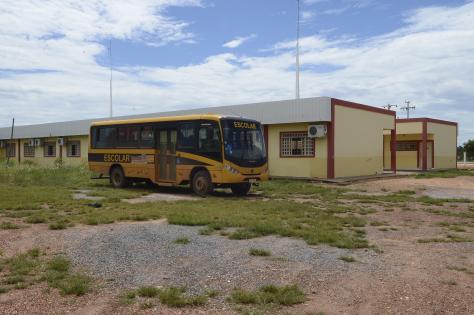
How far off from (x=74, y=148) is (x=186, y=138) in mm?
24800

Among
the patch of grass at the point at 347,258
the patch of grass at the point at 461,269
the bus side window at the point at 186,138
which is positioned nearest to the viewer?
the patch of grass at the point at 461,269

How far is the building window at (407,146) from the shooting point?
39.0 m

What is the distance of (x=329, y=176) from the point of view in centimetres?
2361

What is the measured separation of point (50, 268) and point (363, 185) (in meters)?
17.3

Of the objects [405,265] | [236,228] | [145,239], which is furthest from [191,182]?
[405,265]

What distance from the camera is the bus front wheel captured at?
16859 mm

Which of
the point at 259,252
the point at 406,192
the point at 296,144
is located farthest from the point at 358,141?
the point at 259,252

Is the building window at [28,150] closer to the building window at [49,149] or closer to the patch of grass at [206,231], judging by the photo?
the building window at [49,149]

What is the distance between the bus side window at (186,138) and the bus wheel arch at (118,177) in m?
3.85

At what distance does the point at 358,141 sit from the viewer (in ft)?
85.6

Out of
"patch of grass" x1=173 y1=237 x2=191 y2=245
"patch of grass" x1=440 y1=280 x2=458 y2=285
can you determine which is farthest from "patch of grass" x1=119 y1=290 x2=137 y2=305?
"patch of grass" x1=440 y1=280 x2=458 y2=285

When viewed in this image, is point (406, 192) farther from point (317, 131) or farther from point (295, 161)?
point (295, 161)

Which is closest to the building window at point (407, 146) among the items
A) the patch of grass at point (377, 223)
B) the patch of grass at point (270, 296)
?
the patch of grass at point (377, 223)

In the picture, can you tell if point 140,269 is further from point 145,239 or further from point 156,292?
point 145,239
